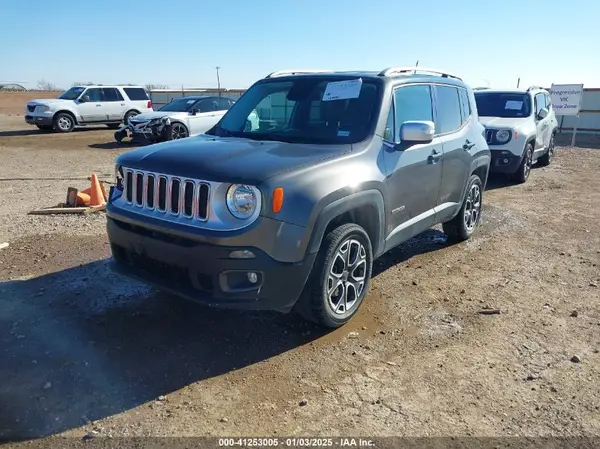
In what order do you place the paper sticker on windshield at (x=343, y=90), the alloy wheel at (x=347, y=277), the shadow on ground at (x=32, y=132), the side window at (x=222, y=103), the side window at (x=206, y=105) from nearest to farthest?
the alloy wheel at (x=347, y=277), the paper sticker on windshield at (x=343, y=90), the side window at (x=206, y=105), the side window at (x=222, y=103), the shadow on ground at (x=32, y=132)

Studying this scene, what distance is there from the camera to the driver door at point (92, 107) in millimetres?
19344

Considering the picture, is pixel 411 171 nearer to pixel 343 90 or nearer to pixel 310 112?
pixel 343 90

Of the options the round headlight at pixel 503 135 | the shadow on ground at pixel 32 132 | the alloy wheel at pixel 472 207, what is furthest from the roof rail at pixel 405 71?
the shadow on ground at pixel 32 132

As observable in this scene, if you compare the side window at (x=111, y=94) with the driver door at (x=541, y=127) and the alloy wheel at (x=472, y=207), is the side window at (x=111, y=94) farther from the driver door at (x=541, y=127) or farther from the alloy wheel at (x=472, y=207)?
the alloy wheel at (x=472, y=207)

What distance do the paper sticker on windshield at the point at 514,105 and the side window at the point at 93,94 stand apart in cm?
1574

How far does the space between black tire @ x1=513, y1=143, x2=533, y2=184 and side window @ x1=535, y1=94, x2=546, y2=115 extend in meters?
1.06

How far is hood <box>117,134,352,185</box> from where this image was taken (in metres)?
3.22

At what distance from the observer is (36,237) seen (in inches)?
236

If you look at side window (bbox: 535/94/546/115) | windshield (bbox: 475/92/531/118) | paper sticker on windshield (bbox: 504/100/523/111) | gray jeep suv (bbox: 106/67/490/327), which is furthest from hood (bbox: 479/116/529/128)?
gray jeep suv (bbox: 106/67/490/327)

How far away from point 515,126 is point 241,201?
26.3 ft

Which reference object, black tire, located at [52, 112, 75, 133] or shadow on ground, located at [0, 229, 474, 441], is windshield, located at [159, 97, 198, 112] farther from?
shadow on ground, located at [0, 229, 474, 441]

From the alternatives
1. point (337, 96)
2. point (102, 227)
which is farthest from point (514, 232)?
point (102, 227)

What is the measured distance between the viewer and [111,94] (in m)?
19.9

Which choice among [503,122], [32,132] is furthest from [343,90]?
[32,132]
